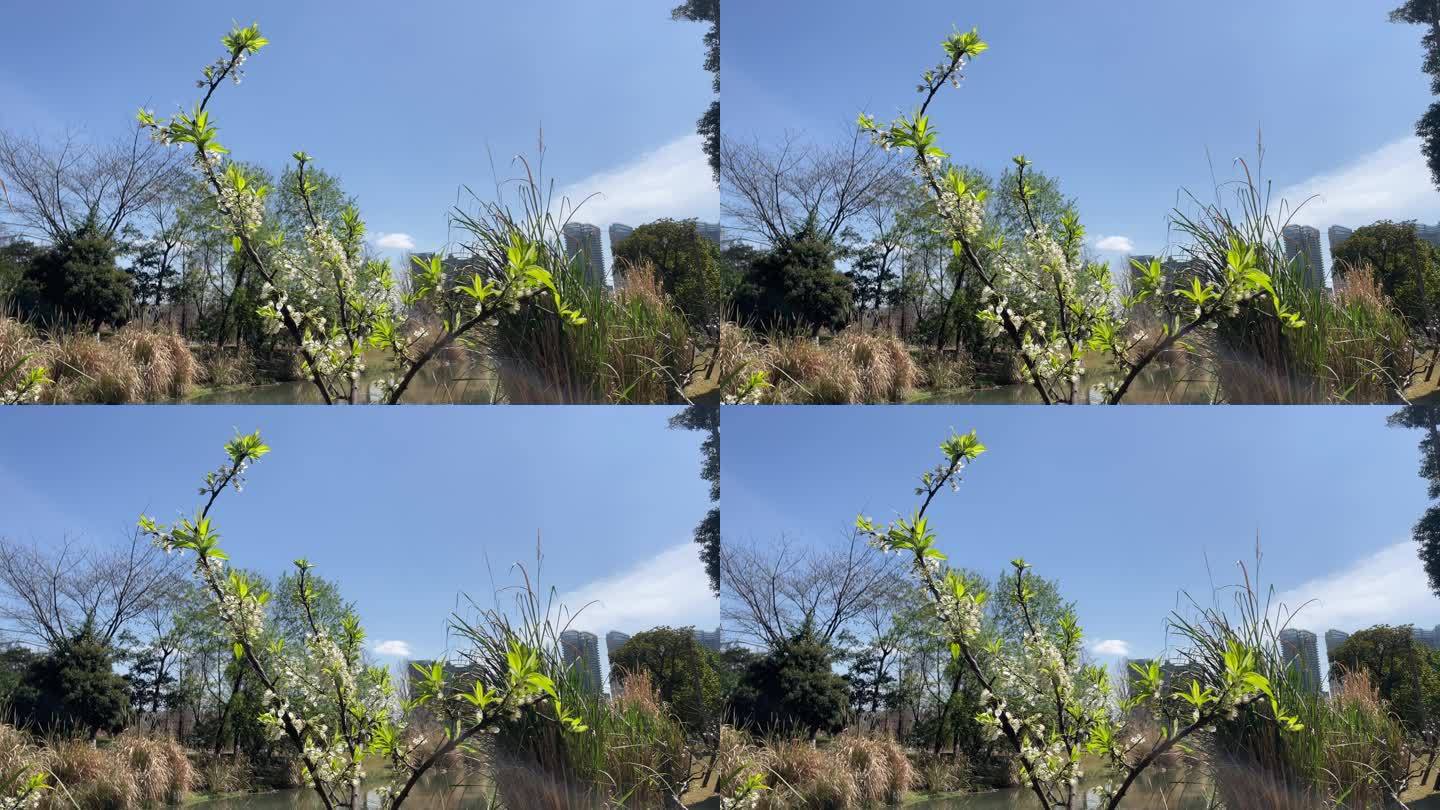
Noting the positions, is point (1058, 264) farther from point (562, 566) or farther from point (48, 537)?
point (48, 537)

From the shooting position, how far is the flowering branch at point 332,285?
13.9ft

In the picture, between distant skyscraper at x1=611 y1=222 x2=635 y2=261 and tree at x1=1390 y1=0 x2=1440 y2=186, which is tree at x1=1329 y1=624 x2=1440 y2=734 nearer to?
tree at x1=1390 y1=0 x2=1440 y2=186

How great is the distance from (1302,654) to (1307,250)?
1.82m

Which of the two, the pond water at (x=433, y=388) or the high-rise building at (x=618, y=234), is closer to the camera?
the pond water at (x=433, y=388)

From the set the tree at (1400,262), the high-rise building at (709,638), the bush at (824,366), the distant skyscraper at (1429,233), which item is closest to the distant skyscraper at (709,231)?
the bush at (824,366)

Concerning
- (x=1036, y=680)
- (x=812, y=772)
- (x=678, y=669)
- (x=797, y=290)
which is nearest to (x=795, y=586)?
(x=678, y=669)

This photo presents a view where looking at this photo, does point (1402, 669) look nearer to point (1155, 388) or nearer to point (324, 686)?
point (1155, 388)

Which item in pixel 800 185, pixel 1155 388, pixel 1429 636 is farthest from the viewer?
pixel 1429 636

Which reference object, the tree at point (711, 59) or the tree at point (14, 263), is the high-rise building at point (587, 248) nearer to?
the tree at point (711, 59)

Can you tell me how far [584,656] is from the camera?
4.56 m

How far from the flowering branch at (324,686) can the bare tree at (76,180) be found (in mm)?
1273

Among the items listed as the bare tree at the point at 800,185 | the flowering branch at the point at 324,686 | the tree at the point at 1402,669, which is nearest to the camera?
the flowering branch at the point at 324,686

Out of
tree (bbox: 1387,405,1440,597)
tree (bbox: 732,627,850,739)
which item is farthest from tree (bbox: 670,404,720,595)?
tree (bbox: 1387,405,1440,597)

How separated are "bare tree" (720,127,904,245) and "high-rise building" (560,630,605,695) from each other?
196cm
